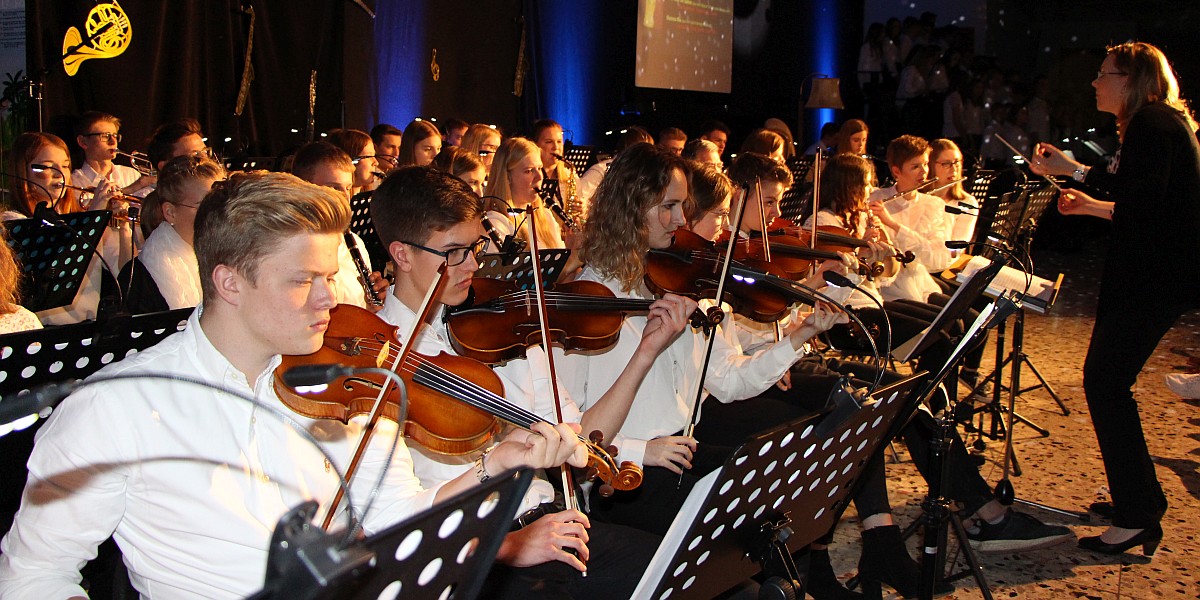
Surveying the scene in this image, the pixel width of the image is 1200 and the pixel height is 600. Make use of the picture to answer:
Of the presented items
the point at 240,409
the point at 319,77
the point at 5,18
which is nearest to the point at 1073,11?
the point at 319,77

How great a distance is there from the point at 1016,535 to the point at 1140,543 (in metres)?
0.40

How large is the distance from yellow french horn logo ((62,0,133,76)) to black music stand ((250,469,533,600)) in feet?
18.4

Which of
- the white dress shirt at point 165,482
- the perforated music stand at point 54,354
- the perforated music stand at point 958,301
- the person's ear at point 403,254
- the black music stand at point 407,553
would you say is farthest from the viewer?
the perforated music stand at point 958,301

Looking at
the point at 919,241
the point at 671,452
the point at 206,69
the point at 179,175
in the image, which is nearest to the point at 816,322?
the point at 671,452

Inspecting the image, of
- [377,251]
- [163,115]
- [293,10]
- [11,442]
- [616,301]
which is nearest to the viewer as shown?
[11,442]

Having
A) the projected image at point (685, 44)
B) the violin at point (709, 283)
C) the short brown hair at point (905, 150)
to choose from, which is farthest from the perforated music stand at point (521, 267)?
the projected image at point (685, 44)

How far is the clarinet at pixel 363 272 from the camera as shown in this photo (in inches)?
128

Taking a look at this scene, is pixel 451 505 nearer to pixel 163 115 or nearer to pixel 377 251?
pixel 377 251

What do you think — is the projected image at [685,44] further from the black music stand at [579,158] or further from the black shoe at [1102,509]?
the black shoe at [1102,509]

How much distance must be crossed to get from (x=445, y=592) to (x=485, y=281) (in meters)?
1.67

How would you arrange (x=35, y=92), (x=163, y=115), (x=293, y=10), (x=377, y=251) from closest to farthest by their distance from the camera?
1. (x=377, y=251)
2. (x=35, y=92)
3. (x=163, y=115)
4. (x=293, y=10)

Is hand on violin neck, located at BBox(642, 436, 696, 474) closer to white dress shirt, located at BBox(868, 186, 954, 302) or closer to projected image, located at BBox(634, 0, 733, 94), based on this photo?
white dress shirt, located at BBox(868, 186, 954, 302)

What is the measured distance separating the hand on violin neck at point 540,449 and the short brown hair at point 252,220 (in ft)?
1.66

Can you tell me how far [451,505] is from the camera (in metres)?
0.97
